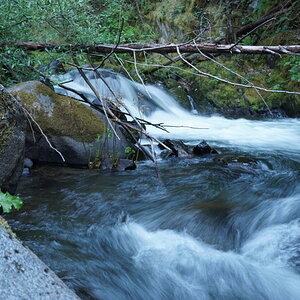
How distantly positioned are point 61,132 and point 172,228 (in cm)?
A: 292

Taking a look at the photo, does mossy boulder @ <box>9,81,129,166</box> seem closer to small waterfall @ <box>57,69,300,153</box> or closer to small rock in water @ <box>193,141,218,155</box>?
small waterfall @ <box>57,69,300,153</box>

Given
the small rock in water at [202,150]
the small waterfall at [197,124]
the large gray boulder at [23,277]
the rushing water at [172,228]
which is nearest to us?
the large gray boulder at [23,277]

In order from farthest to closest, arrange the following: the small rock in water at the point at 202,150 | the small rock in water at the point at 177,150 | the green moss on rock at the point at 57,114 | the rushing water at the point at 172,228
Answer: the small rock in water at the point at 202,150, the small rock in water at the point at 177,150, the green moss on rock at the point at 57,114, the rushing water at the point at 172,228

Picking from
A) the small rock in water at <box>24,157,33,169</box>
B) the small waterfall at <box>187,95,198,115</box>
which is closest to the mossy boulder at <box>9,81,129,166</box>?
the small rock in water at <box>24,157,33,169</box>

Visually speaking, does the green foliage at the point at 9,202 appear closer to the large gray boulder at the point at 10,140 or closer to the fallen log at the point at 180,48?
the large gray boulder at the point at 10,140

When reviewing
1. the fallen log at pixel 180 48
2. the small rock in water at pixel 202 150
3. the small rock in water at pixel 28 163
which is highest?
the fallen log at pixel 180 48

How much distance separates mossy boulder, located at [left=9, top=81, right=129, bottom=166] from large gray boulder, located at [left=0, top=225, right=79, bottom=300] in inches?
160

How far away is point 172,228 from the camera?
3.81 m

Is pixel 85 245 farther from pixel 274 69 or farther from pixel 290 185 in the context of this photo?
pixel 274 69

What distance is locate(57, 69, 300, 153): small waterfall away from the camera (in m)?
7.72

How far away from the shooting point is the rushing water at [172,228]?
290cm

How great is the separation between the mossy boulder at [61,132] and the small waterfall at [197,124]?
3.45 feet

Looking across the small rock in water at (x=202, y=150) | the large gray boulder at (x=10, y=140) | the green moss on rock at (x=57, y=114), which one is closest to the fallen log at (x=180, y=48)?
the green moss on rock at (x=57, y=114)

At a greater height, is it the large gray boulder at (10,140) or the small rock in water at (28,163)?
the large gray boulder at (10,140)
